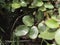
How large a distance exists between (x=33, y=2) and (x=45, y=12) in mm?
71

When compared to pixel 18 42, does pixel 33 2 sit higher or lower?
higher

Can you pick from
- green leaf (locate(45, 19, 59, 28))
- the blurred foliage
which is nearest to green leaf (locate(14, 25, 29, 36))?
the blurred foliage

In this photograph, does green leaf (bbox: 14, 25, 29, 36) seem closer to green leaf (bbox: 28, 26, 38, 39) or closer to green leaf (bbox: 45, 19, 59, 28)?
green leaf (bbox: 28, 26, 38, 39)

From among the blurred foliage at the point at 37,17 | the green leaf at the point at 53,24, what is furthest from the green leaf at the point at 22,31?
the green leaf at the point at 53,24

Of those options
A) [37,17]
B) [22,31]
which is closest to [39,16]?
[37,17]

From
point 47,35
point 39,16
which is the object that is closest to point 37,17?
point 39,16

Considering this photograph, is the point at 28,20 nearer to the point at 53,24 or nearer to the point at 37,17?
the point at 37,17

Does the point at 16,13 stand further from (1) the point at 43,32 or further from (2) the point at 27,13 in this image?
(1) the point at 43,32

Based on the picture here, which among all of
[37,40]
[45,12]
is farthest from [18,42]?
[45,12]

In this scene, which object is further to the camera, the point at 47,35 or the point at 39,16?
the point at 39,16

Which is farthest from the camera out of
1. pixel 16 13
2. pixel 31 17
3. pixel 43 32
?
pixel 16 13

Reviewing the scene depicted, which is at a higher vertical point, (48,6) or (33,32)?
(48,6)

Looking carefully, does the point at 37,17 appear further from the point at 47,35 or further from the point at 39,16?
the point at 47,35

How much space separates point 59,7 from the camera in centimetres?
85
